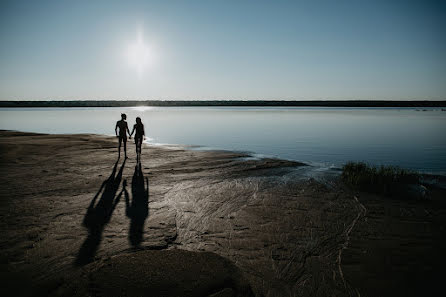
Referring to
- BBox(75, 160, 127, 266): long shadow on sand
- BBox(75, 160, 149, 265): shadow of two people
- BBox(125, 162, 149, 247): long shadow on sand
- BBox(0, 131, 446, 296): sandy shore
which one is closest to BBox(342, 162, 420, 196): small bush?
BBox(0, 131, 446, 296): sandy shore

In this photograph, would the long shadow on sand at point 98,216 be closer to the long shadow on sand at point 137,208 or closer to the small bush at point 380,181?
the long shadow on sand at point 137,208

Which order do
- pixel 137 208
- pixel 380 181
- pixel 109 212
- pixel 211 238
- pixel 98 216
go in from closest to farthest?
pixel 211 238 < pixel 98 216 < pixel 109 212 < pixel 137 208 < pixel 380 181

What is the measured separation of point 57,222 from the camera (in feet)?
21.3

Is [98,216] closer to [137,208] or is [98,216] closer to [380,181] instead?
[137,208]

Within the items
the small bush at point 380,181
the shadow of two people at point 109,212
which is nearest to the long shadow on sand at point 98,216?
the shadow of two people at point 109,212

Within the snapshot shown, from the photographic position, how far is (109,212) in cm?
724

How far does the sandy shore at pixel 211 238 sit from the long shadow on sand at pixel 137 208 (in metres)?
0.03

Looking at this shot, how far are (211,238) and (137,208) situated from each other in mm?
2860

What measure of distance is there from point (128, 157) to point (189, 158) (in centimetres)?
387

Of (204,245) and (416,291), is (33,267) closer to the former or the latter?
(204,245)

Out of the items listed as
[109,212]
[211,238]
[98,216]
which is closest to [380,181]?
[211,238]

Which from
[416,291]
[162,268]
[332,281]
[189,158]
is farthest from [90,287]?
[189,158]

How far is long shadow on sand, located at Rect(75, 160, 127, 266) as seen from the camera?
16.7 feet

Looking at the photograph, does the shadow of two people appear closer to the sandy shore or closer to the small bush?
the sandy shore
